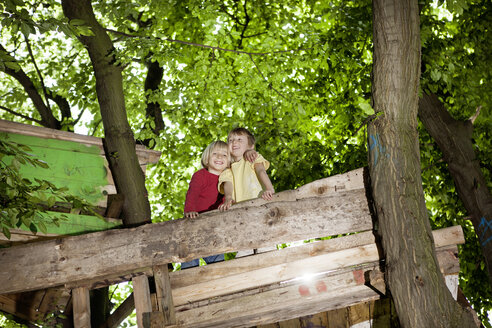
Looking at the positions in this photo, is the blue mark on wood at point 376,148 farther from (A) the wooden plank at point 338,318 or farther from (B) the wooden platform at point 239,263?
(A) the wooden plank at point 338,318

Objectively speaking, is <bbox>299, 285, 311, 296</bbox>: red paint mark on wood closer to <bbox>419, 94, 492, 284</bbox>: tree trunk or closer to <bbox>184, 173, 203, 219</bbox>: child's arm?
<bbox>184, 173, 203, 219</bbox>: child's arm

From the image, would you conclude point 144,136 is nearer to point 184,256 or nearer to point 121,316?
point 121,316

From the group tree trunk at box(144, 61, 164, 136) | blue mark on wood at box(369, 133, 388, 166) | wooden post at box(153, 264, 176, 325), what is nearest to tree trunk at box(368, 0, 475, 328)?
blue mark on wood at box(369, 133, 388, 166)

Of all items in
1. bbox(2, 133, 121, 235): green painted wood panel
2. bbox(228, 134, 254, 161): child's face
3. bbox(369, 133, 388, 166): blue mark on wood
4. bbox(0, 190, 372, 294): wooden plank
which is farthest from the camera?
bbox(228, 134, 254, 161): child's face

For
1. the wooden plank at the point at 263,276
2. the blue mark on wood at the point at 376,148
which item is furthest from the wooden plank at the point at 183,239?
the blue mark on wood at the point at 376,148

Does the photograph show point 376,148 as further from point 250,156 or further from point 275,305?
point 250,156

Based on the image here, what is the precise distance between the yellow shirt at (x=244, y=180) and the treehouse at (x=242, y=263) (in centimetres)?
98

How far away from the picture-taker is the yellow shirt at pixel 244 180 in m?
5.20

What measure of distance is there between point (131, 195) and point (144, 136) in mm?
2978

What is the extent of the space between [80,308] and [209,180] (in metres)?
1.87

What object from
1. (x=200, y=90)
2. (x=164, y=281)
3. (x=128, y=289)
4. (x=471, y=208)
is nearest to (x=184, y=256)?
(x=164, y=281)

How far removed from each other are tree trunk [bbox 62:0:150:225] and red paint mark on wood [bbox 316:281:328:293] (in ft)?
6.77

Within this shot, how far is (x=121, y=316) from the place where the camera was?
6008mm

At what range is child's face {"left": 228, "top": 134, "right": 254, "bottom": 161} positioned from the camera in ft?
18.0
